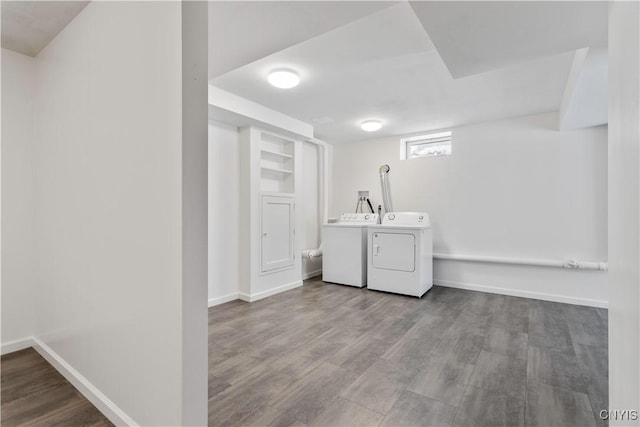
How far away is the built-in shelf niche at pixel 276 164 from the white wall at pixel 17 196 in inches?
88.6

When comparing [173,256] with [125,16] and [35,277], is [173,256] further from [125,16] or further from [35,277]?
[35,277]

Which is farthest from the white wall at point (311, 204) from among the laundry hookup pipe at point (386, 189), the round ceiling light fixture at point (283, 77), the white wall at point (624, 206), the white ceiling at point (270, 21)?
the white wall at point (624, 206)

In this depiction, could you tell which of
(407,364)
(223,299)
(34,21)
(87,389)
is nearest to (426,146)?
(407,364)

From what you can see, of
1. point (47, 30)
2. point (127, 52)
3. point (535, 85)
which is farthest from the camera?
point (535, 85)

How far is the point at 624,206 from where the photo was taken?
934mm

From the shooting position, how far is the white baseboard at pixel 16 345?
2.26 metres

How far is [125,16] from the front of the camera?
1415mm

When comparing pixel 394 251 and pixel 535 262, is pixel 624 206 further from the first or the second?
pixel 535 262

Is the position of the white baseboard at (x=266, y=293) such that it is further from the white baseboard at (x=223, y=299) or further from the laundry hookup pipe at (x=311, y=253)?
the laundry hookup pipe at (x=311, y=253)

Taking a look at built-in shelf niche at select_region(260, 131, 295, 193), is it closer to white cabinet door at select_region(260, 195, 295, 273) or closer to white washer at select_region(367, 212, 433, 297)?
white cabinet door at select_region(260, 195, 295, 273)

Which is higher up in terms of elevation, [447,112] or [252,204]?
[447,112]

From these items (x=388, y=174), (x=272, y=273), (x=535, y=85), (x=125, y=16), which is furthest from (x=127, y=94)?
(x=388, y=174)

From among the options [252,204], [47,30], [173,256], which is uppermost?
[47,30]

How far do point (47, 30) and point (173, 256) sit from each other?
205 cm
